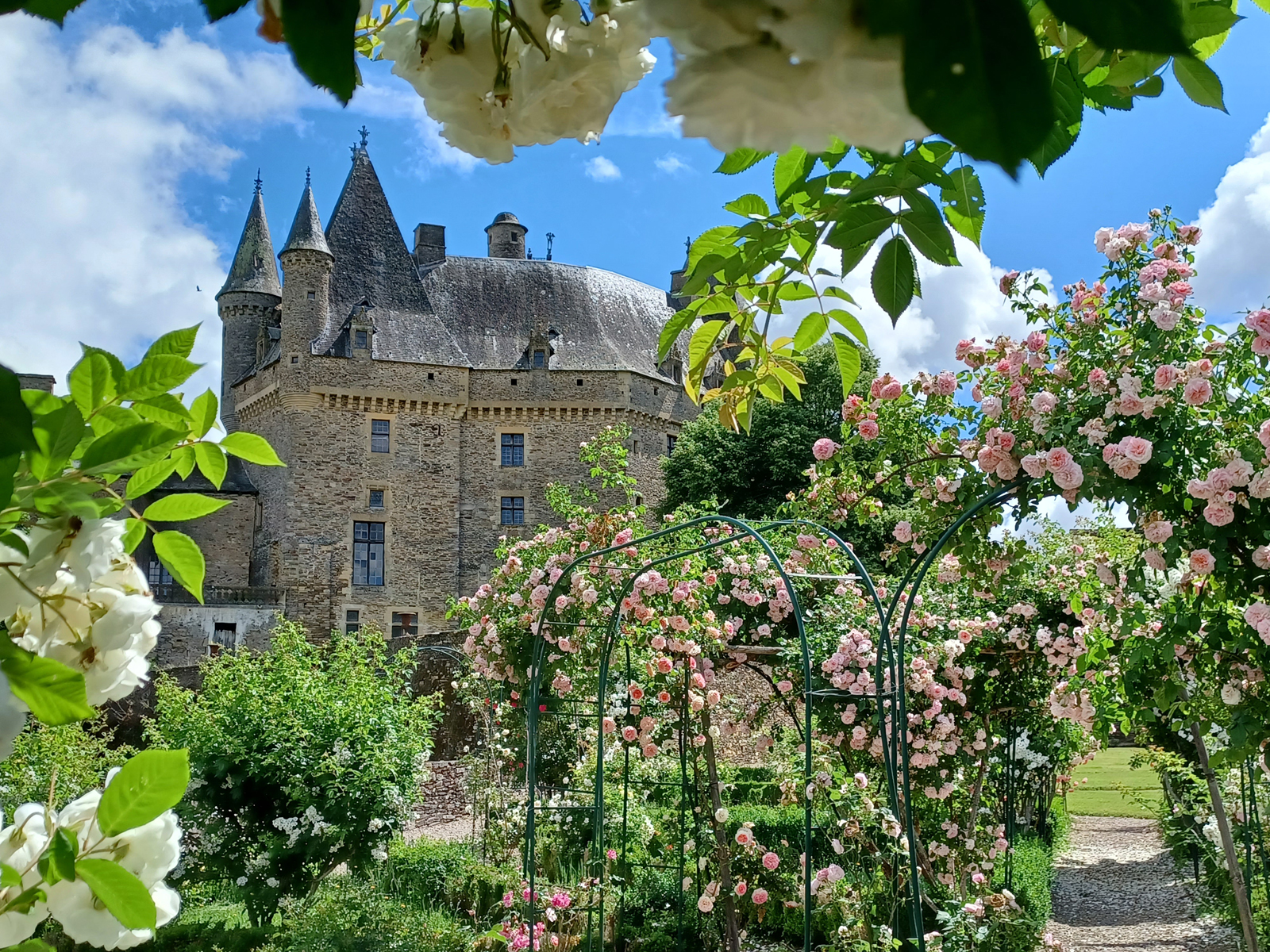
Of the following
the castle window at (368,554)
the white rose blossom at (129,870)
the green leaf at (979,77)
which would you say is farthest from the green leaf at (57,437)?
the castle window at (368,554)

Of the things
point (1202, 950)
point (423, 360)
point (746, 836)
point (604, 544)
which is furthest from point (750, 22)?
point (423, 360)

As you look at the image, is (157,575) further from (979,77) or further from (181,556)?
(979,77)

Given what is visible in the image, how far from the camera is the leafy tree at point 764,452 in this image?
2197 cm

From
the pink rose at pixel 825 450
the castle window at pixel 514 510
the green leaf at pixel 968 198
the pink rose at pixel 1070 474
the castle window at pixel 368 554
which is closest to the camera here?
the green leaf at pixel 968 198

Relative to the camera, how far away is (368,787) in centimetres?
747

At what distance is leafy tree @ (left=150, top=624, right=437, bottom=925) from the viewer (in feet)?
24.2

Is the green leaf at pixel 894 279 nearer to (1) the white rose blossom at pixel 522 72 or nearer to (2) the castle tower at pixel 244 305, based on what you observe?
(1) the white rose blossom at pixel 522 72

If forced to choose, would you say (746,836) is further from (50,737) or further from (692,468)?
(692,468)

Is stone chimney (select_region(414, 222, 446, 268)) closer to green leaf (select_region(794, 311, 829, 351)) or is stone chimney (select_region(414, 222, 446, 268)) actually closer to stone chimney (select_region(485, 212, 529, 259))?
stone chimney (select_region(485, 212, 529, 259))

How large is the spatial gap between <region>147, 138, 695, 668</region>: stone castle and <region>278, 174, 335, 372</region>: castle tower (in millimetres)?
39

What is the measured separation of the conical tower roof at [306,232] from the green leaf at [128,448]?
81.0 ft

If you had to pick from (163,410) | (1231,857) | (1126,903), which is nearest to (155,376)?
(163,410)

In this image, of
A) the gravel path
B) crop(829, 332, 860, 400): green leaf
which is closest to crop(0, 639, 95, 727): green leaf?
crop(829, 332, 860, 400): green leaf

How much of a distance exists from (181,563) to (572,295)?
27.5m
